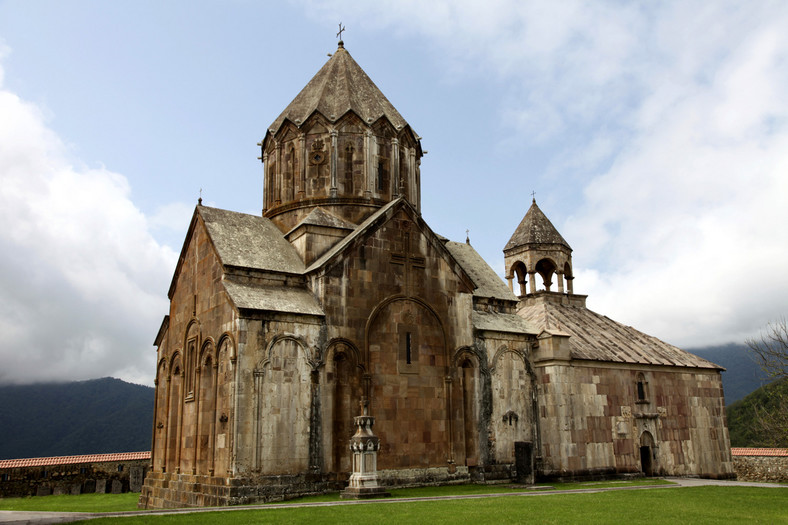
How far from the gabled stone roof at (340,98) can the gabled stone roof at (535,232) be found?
939 centimetres

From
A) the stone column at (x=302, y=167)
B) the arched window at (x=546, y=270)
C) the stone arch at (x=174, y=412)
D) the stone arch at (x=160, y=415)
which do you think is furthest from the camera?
the arched window at (x=546, y=270)

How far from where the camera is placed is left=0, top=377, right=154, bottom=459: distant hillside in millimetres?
83688

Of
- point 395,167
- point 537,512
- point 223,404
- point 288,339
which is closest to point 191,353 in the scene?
point 223,404

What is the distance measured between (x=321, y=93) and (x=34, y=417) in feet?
292

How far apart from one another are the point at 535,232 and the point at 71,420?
280ft

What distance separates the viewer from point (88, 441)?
86.1 meters

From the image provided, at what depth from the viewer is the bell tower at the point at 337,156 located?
2202 cm

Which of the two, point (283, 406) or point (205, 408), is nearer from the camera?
point (283, 406)

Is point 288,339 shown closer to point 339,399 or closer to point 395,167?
point 339,399

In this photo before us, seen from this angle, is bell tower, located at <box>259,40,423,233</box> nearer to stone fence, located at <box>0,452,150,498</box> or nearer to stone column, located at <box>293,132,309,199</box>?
stone column, located at <box>293,132,309,199</box>

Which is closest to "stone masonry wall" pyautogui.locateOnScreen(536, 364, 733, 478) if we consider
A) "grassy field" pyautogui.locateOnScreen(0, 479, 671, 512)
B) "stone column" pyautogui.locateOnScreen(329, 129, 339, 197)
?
"grassy field" pyautogui.locateOnScreen(0, 479, 671, 512)

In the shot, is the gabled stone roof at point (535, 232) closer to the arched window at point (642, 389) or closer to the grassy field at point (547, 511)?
the arched window at point (642, 389)

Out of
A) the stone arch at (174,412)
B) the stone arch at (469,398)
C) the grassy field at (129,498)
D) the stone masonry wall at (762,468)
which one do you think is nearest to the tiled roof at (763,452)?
the stone masonry wall at (762,468)

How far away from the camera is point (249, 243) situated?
19.4m
